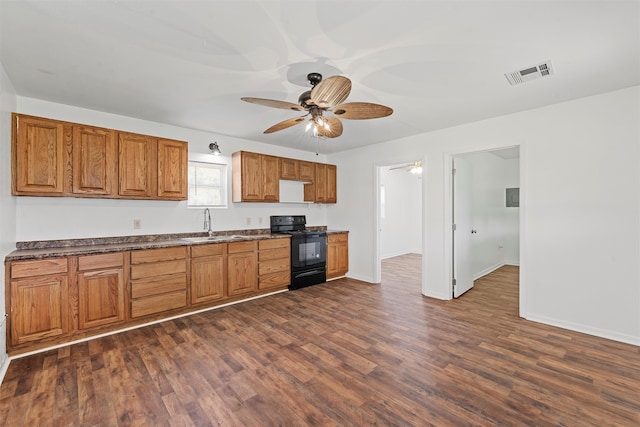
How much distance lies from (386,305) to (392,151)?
8.42 ft

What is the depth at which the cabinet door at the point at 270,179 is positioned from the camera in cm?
466

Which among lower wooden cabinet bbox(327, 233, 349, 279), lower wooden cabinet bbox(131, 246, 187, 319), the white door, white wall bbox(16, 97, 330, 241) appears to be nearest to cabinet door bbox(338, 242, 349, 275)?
lower wooden cabinet bbox(327, 233, 349, 279)

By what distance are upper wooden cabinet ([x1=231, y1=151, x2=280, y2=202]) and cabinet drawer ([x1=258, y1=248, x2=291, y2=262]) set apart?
88 centimetres

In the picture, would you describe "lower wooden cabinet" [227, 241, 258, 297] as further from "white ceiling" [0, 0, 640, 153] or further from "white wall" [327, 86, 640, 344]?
"white wall" [327, 86, 640, 344]

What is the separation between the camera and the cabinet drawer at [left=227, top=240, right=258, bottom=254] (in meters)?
3.96

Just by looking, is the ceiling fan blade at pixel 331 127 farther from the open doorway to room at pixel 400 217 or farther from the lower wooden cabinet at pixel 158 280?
the open doorway to room at pixel 400 217

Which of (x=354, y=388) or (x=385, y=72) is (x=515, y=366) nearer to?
(x=354, y=388)

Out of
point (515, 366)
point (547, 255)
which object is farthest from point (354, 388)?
point (547, 255)

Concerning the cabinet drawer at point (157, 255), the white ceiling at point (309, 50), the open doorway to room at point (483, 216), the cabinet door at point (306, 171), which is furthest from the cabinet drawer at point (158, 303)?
the open doorway to room at point (483, 216)

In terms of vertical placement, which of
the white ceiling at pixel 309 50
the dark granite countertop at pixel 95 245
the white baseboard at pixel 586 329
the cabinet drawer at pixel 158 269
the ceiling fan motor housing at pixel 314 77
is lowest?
the white baseboard at pixel 586 329

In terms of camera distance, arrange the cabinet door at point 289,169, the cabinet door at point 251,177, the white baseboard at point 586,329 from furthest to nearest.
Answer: the cabinet door at point 289,169 < the cabinet door at point 251,177 < the white baseboard at point 586,329

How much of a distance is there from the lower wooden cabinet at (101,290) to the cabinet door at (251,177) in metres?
1.90

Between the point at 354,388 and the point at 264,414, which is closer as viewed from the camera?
the point at 264,414

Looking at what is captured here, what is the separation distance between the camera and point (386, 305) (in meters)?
3.91
